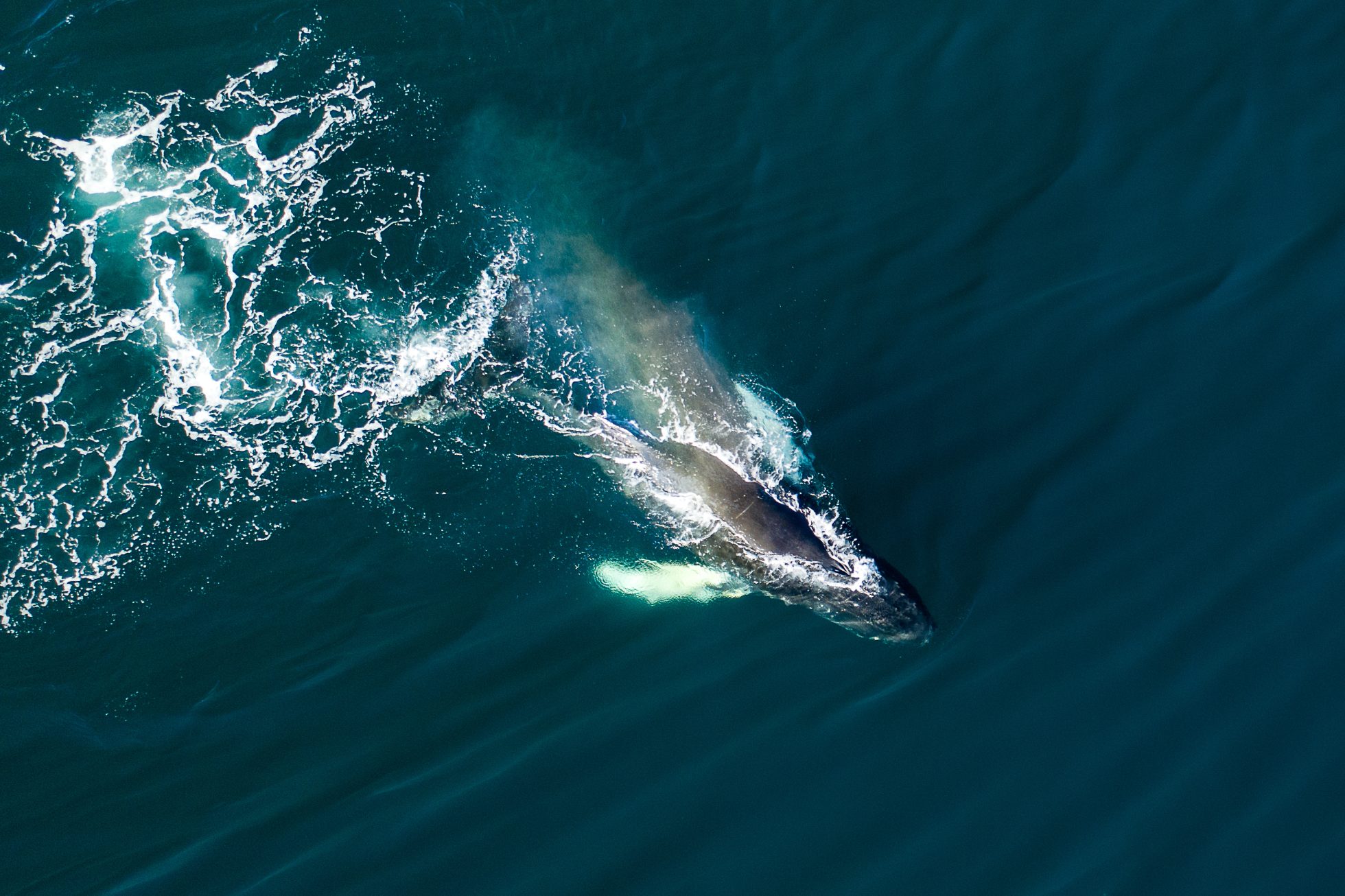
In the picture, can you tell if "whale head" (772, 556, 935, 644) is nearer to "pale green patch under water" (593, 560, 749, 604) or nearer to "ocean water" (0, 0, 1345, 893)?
"ocean water" (0, 0, 1345, 893)

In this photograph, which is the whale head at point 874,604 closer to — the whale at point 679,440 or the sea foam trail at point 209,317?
the whale at point 679,440

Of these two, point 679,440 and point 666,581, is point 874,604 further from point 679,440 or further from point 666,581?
point 679,440

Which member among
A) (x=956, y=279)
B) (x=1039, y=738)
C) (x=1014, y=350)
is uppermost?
(x=956, y=279)

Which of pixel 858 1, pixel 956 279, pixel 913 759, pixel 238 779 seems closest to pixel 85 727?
pixel 238 779

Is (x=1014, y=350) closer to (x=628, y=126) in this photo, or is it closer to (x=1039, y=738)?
(x=1039, y=738)

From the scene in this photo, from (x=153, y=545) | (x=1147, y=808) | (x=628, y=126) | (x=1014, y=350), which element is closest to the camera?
(x=1147, y=808)

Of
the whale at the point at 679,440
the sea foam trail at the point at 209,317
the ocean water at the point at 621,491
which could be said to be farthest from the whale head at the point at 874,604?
the sea foam trail at the point at 209,317
